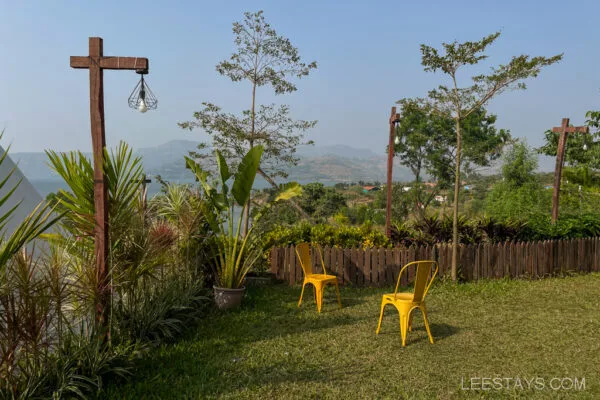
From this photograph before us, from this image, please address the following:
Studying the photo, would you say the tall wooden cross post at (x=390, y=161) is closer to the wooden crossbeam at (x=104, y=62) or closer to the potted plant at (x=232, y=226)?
the potted plant at (x=232, y=226)

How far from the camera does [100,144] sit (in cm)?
474

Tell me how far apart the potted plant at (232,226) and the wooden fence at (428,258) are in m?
1.18

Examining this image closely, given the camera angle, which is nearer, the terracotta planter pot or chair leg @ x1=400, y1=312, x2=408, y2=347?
chair leg @ x1=400, y1=312, x2=408, y2=347

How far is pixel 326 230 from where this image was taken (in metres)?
9.62

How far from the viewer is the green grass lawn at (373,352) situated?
164 inches

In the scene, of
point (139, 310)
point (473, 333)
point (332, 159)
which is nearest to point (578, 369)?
point (473, 333)

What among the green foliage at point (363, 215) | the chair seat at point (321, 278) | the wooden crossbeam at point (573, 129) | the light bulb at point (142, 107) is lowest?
the green foliage at point (363, 215)

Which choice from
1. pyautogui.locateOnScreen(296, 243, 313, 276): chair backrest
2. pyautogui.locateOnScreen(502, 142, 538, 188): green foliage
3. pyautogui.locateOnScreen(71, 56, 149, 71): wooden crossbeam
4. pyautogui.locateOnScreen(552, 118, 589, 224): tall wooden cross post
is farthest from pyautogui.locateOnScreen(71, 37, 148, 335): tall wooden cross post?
Answer: pyautogui.locateOnScreen(502, 142, 538, 188): green foliage

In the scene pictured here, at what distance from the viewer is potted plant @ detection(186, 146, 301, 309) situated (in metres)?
7.14

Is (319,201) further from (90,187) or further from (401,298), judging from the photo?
(90,187)

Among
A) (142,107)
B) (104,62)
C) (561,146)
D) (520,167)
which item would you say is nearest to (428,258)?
(142,107)

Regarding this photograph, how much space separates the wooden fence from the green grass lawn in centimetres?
108

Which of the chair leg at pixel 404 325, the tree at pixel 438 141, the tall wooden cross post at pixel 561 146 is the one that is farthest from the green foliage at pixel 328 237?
the tree at pixel 438 141

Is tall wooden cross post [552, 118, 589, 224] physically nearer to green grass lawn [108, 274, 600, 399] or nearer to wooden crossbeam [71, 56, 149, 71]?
green grass lawn [108, 274, 600, 399]
